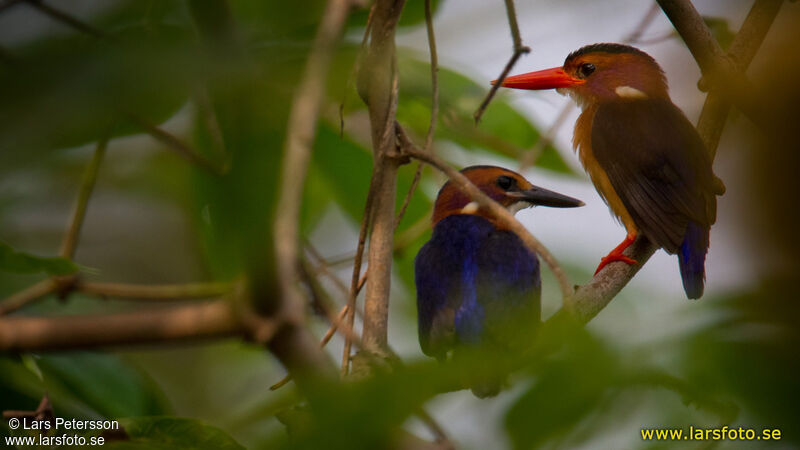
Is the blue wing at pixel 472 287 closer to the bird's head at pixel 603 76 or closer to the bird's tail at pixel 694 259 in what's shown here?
the bird's tail at pixel 694 259

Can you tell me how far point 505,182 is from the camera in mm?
2795

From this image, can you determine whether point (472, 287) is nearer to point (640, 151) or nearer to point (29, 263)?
point (640, 151)

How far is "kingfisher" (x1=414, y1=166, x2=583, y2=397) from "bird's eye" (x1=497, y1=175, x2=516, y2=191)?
341 mm

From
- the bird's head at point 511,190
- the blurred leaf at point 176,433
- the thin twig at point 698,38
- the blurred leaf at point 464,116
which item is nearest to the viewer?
the blurred leaf at point 176,433

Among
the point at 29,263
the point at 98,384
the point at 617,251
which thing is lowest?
the point at 29,263

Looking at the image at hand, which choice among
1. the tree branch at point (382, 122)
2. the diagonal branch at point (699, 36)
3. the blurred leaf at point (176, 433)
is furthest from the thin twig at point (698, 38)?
the blurred leaf at point (176, 433)

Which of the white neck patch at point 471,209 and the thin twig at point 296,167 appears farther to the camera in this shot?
the white neck patch at point 471,209

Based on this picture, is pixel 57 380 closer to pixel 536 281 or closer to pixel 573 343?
pixel 536 281

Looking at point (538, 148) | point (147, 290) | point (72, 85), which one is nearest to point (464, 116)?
point (538, 148)

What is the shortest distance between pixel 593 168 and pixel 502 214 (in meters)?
1.82

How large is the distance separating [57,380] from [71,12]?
1.47 meters

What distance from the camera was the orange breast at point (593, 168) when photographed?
9.12ft

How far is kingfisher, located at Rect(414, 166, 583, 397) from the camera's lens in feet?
6.82

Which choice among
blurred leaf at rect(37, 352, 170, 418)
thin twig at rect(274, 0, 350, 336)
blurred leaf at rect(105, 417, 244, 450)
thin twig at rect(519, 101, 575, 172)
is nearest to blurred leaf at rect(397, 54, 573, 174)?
thin twig at rect(519, 101, 575, 172)
